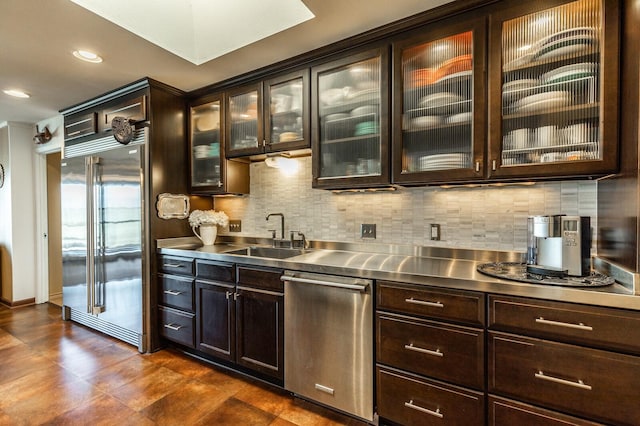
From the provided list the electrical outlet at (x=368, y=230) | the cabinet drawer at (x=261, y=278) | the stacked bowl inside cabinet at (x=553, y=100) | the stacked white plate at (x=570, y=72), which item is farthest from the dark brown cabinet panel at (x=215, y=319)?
the stacked white plate at (x=570, y=72)

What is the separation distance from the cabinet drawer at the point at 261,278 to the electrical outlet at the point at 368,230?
753mm

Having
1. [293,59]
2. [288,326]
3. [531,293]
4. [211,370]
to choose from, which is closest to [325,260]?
[288,326]

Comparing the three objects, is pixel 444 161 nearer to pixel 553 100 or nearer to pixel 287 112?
pixel 553 100

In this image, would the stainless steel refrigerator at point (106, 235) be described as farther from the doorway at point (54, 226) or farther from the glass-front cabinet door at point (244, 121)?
the doorway at point (54, 226)

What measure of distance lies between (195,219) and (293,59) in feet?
5.65

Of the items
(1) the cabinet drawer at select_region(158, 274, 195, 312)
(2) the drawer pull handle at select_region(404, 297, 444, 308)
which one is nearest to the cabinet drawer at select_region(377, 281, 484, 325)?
(2) the drawer pull handle at select_region(404, 297, 444, 308)

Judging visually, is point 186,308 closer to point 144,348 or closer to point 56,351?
point 144,348

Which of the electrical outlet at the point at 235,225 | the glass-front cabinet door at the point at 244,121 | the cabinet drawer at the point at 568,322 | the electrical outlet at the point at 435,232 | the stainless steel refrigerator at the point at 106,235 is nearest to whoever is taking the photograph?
the cabinet drawer at the point at 568,322

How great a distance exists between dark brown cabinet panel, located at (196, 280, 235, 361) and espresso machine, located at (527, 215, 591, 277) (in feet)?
6.36

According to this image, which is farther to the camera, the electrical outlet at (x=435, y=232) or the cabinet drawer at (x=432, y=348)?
the electrical outlet at (x=435, y=232)

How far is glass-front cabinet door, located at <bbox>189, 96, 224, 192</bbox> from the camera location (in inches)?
110

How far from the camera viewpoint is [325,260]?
2.04 meters

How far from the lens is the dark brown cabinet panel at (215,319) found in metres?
2.28

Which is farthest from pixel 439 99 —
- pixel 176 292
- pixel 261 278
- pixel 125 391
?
pixel 125 391
